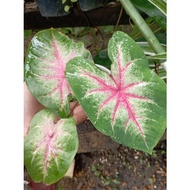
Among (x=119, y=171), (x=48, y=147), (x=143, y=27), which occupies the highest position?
(x=143, y=27)

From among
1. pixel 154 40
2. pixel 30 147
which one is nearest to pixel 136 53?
pixel 154 40

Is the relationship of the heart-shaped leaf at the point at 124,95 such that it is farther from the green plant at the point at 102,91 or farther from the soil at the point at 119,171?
the soil at the point at 119,171

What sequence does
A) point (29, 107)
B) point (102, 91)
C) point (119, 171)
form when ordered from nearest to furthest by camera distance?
point (102, 91) < point (29, 107) < point (119, 171)

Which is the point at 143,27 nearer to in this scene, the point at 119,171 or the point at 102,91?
the point at 102,91

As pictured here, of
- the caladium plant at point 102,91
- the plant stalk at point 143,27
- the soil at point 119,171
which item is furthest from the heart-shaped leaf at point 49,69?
the soil at point 119,171

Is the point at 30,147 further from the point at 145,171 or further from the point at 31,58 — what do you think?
the point at 145,171

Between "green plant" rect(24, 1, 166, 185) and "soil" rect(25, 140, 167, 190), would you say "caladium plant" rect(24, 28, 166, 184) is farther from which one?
"soil" rect(25, 140, 167, 190)

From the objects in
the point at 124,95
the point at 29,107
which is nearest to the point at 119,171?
the point at 29,107
